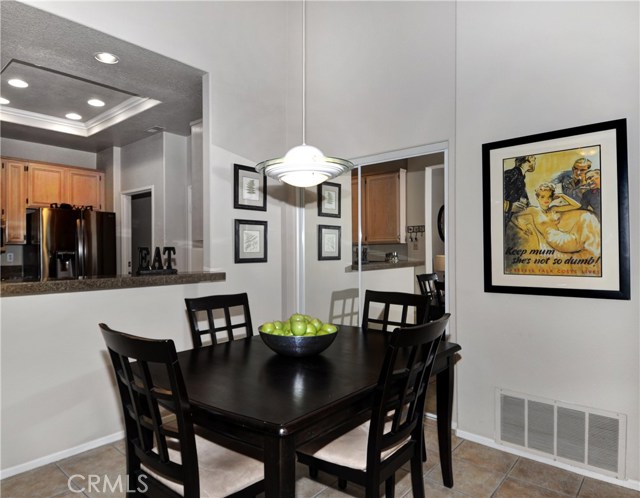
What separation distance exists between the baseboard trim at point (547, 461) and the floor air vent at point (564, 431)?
0.02 m

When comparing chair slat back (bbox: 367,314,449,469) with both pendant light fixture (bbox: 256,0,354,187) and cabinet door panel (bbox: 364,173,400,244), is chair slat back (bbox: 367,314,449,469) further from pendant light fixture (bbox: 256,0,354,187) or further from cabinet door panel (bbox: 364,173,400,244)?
cabinet door panel (bbox: 364,173,400,244)

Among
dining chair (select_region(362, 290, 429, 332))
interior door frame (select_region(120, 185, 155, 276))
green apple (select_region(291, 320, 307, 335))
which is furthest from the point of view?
interior door frame (select_region(120, 185, 155, 276))

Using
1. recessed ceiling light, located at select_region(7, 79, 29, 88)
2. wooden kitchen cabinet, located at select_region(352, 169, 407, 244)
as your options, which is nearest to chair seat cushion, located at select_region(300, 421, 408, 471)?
wooden kitchen cabinet, located at select_region(352, 169, 407, 244)

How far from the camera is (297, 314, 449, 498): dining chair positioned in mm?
1478

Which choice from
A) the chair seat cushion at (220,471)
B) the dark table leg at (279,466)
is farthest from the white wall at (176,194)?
the dark table leg at (279,466)

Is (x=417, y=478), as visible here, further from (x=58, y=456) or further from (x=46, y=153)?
(x=46, y=153)

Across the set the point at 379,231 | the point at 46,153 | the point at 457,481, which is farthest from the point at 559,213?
the point at 46,153

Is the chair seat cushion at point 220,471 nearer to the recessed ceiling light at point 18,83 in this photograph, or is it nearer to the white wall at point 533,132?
the white wall at point 533,132

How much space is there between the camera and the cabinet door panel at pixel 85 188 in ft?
18.0

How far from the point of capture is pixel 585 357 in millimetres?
2295

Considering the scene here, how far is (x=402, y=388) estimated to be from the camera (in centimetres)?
156

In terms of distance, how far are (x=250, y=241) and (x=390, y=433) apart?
231 cm

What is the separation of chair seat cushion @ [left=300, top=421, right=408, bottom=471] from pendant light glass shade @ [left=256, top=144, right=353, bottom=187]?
1.29 m

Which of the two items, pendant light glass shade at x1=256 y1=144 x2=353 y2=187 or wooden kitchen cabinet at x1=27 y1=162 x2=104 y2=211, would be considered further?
wooden kitchen cabinet at x1=27 y1=162 x2=104 y2=211
